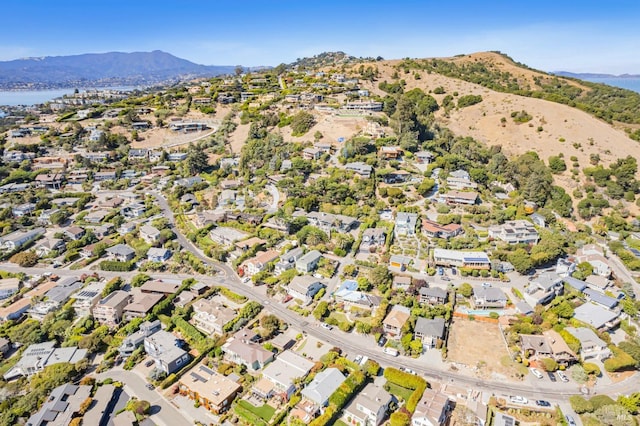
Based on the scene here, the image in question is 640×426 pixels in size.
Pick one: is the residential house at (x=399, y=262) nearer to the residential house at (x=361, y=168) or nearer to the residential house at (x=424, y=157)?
the residential house at (x=361, y=168)

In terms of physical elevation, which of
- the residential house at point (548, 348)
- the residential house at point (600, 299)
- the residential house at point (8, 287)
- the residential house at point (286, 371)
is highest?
the residential house at point (600, 299)

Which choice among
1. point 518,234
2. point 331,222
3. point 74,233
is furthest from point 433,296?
point 74,233

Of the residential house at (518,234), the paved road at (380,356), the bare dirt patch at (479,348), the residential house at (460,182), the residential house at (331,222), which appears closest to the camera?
the paved road at (380,356)

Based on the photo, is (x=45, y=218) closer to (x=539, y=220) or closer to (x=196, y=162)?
(x=196, y=162)

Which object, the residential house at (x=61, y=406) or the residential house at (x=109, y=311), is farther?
the residential house at (x=109, y=311)

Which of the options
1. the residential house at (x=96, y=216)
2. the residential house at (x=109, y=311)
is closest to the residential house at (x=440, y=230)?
the residential house at (x=109, y=311)

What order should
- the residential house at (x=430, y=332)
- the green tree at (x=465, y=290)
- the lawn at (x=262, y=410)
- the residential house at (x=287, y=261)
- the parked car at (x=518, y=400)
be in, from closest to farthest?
the lawn at (x=262, y=410) < the parked car at (x=518, y=400) < the residential house at (x=430, y=332) < the green tree at (x=465, y=290) < the residential house at (x=287, y=261)

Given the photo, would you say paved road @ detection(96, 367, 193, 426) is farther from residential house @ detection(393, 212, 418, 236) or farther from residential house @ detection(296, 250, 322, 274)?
residential house @ detection(393, 212, 418, 236)
